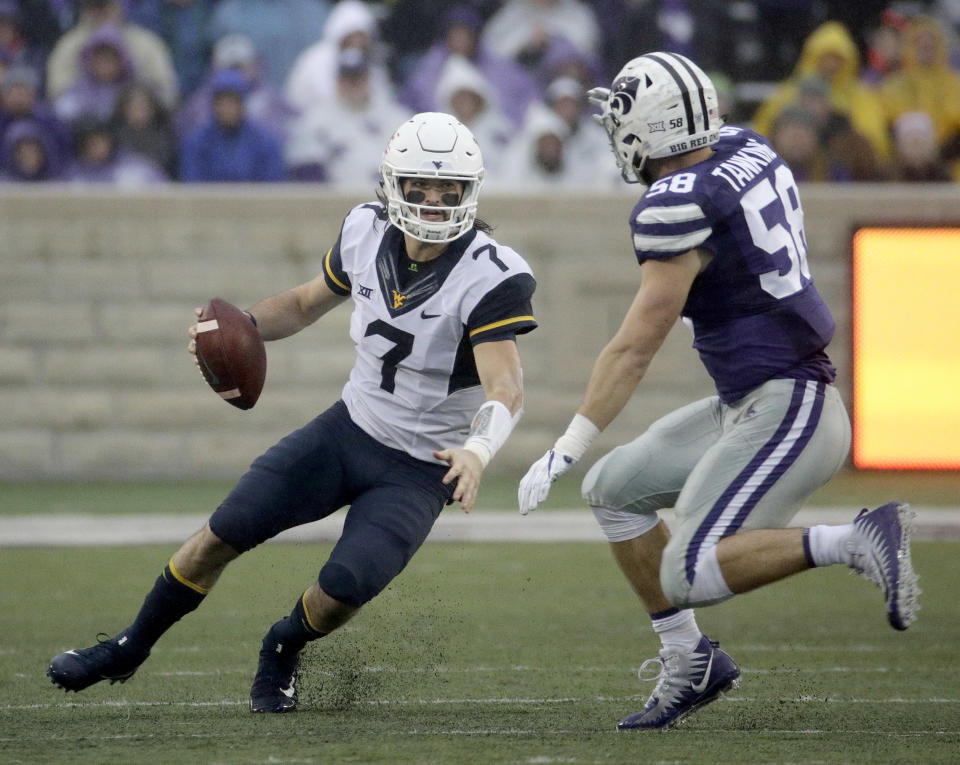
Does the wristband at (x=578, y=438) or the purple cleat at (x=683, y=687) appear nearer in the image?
the wristband at (x=578, y=438)

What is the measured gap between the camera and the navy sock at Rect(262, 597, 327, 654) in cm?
400

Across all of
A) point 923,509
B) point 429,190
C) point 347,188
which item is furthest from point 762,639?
point 347,188

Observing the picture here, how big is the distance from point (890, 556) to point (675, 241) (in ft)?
2.79

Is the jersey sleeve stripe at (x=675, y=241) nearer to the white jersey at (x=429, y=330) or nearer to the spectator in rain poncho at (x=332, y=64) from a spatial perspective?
the white jersey at (x=429, y=330)

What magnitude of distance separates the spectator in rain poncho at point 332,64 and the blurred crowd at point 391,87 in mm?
13

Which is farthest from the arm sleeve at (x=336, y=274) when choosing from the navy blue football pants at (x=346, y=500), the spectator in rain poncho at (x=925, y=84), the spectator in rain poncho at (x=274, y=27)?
the spectator in rain poncho at (x=925, y=84)

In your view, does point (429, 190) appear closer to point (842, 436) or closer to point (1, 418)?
point (842, 436)

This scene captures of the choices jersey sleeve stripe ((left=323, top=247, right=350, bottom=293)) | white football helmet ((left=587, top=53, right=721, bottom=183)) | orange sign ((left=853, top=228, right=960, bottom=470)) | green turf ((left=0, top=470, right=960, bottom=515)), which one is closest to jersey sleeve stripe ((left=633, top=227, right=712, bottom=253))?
white football helmet ((left=587, top=53, right=721, bottom=183))

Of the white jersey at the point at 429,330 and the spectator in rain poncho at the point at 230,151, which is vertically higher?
the spectator in rain poncho at the point at 230,151

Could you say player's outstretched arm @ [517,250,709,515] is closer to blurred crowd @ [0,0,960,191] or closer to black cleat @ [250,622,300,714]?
black cleat @ [250,622,300,714]

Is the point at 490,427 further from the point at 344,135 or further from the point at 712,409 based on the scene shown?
the point at 344,135

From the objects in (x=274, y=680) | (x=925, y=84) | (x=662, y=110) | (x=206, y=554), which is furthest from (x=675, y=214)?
(x=925, y=84)

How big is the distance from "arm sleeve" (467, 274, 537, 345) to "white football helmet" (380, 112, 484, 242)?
0.21m

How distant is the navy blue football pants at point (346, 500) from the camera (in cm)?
386
